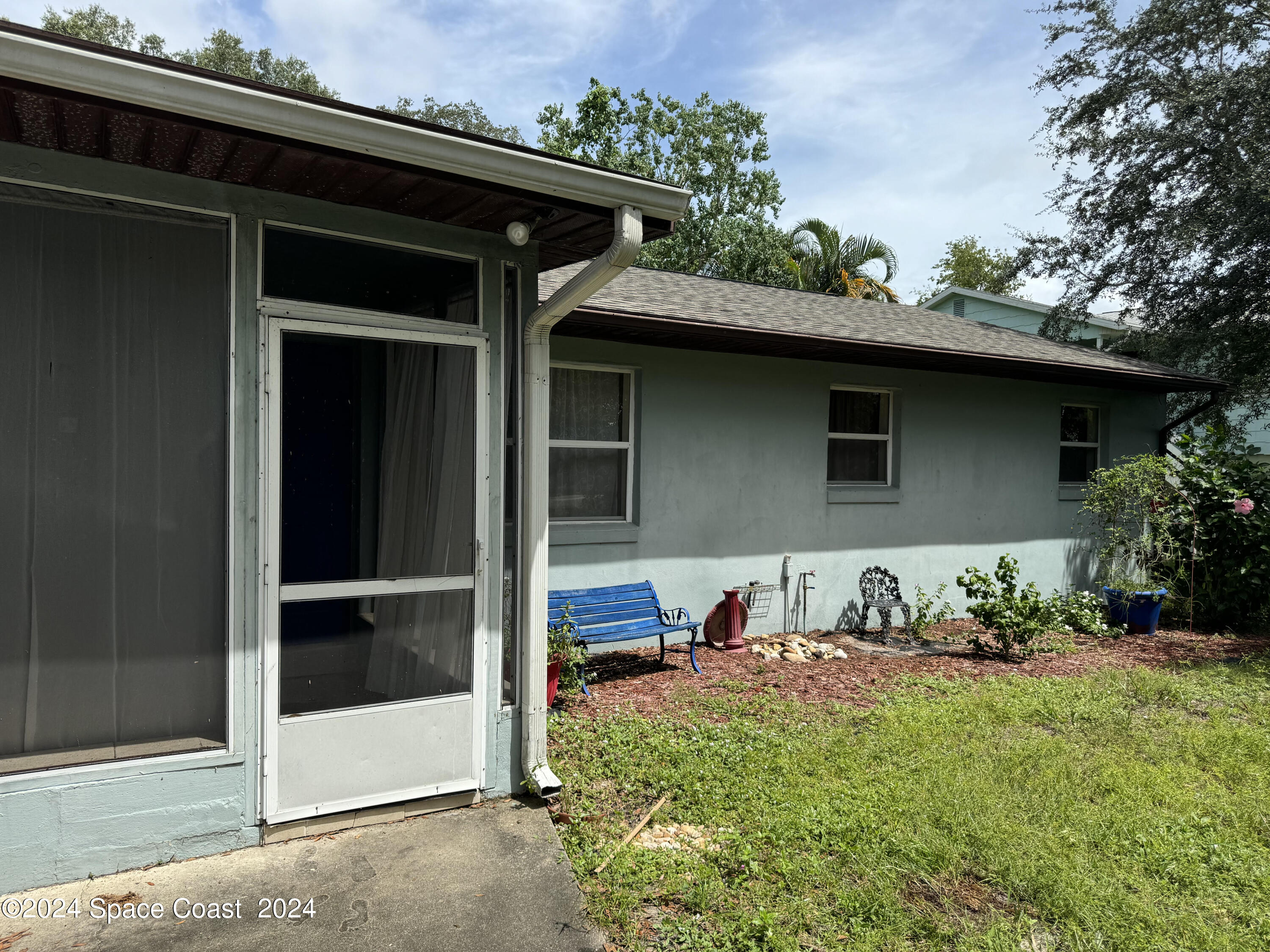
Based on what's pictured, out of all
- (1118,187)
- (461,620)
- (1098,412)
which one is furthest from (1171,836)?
(1118,187)

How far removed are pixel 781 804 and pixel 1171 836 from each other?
1.79 m

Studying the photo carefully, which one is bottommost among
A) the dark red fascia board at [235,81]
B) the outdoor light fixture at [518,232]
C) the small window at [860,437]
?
the small window at [860,437]

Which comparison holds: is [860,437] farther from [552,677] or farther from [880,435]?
[552,677]

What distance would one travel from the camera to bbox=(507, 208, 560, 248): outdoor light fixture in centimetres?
373

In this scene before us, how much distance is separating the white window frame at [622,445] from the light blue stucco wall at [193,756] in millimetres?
3127

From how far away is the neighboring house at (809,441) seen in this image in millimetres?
6953

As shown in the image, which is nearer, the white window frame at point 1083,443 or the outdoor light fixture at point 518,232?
the outdoor light fixture at point 518,232

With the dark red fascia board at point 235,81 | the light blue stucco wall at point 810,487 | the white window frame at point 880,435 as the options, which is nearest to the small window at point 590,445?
→ the light blue stucco wall at point 810,487

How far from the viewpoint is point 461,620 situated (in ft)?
12.7

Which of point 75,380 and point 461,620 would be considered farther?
point 461,620

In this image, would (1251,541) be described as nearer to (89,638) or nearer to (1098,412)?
(1098,412)

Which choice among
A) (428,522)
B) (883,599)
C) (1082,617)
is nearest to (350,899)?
(428,522)

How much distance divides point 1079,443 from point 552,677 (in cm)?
816

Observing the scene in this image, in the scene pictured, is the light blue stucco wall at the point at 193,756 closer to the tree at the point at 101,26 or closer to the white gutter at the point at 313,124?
the white gutter at the point at 313,124
